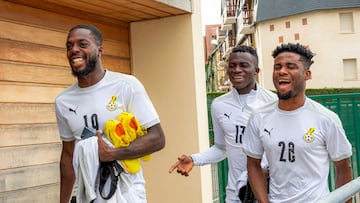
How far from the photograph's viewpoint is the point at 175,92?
22.1 feet

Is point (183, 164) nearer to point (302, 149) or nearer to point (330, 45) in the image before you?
point (302, 149)

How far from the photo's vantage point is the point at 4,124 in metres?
4.88

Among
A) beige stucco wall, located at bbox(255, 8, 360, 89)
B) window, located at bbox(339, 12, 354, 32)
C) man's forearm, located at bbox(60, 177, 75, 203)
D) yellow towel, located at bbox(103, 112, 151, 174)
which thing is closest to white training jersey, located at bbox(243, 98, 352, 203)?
yellow towel, located at bbox(103, 112, 151, 174)

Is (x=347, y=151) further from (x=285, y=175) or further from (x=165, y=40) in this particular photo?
(x=165, y=40)

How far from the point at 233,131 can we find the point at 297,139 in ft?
3.39

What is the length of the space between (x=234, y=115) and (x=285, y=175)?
42.1 inches

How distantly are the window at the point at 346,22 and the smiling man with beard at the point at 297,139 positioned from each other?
1153 inches

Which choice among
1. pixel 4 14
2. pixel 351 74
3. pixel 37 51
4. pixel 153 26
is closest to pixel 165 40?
pixel 153 26

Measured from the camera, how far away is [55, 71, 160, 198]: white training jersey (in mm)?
3232

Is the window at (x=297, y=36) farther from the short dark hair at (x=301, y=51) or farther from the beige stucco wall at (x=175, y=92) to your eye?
the short dark hair at (x=301, y=51)

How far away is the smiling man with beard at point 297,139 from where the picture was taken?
319 centimetres

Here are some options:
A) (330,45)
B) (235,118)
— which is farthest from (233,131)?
(330,45)

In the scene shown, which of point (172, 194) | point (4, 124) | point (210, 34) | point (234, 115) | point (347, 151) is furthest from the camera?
point (210, 34)

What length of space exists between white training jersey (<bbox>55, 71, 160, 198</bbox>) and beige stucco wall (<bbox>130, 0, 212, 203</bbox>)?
3351 mm
